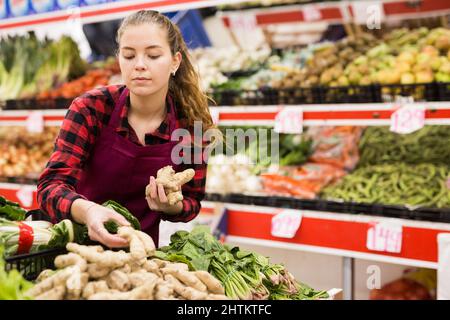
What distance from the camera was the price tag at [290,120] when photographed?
4.02 metres

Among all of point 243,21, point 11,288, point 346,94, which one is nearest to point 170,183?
point 11,288

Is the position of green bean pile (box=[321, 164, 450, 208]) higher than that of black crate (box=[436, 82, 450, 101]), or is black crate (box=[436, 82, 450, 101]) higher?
black crate (box=[436, 82, 450, 101])

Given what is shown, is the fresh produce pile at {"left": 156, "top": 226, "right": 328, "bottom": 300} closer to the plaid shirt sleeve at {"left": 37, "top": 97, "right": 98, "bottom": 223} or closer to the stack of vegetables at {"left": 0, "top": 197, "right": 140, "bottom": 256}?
the stack of vegetables at {"left": 0, "top": 197, "right": 140, "bottom": 256}

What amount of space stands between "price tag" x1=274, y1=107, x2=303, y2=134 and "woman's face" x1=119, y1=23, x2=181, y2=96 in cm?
185

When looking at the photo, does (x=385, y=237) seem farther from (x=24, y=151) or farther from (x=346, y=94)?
(x=24, y=151)

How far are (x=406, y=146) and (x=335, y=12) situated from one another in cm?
127

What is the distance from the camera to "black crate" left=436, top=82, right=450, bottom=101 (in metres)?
3.66

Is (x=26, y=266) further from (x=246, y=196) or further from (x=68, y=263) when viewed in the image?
(x=246, y=196)

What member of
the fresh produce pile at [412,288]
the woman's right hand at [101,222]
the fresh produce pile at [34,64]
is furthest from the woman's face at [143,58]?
the fresh produce pile at [34,64]

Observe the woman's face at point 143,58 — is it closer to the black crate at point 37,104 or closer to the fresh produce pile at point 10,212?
the fresh produce pile at point 10,212

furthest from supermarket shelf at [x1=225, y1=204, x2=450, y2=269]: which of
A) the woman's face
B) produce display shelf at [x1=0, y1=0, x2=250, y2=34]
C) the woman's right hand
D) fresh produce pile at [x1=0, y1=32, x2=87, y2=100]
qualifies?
fresh produce pile at [x1=0, y1=32, x2=87, y2=100]

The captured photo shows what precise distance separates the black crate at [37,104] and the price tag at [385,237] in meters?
2.64

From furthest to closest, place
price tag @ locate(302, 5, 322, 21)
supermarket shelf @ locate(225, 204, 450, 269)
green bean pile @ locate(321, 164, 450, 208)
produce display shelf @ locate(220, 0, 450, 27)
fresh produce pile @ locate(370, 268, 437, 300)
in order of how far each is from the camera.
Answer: price tag @ locate(302, 5, 322, 21), produce display shelf @ locate(220, 0, 450, 27), fresh produce pile @ locate(370, 268, 437, 300), green bean pile @ locate(321, 164, 450, 208), supermarket shelf @ locate(225, 204, 450, 269)
